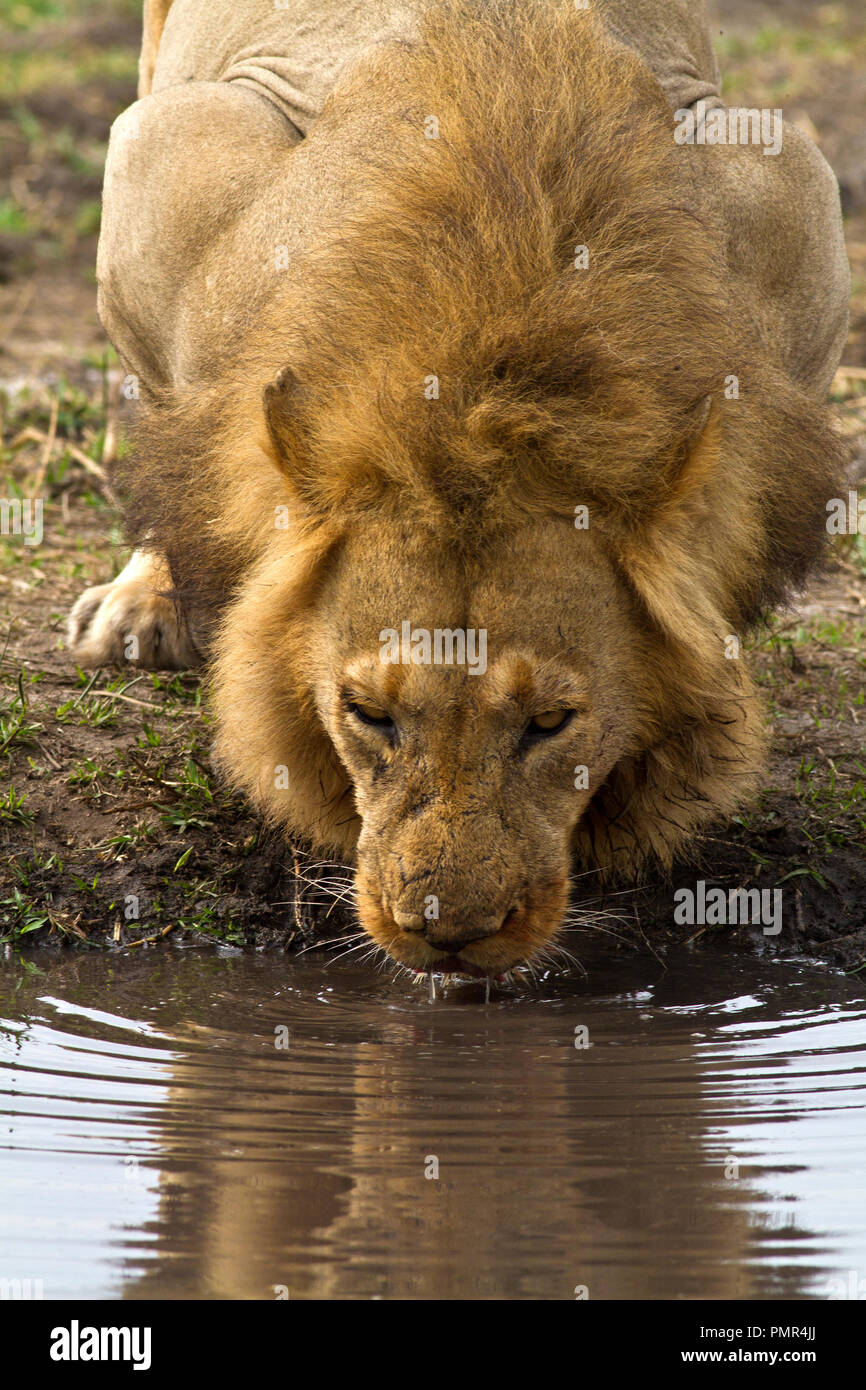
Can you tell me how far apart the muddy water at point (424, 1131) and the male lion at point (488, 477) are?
32 centimetres

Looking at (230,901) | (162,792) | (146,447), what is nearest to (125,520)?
(146,447)

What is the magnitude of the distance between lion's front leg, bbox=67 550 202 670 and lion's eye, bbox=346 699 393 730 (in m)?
1.74

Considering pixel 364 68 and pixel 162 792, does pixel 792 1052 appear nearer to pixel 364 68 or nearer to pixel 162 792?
pixel 162 792

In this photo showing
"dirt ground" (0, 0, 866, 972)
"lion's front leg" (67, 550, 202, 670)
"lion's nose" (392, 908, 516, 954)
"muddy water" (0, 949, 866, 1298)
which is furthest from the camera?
"lion's front leg" (67, 550, 202, 670)

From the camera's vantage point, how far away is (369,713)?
351 centimetres

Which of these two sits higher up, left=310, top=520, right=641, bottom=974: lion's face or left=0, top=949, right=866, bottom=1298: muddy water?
left=310, top=520, right=641, bottom=974: lion's face

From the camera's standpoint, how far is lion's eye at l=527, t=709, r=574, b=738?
3.43 m

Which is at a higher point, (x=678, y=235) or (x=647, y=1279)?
(x=678, y=235)

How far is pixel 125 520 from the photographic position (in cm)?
467

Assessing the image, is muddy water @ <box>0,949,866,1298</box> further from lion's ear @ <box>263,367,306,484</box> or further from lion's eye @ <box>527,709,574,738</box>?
lion's ear @ <box>263,367,306,484</box>

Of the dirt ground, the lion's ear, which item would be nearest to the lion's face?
the lion's ear

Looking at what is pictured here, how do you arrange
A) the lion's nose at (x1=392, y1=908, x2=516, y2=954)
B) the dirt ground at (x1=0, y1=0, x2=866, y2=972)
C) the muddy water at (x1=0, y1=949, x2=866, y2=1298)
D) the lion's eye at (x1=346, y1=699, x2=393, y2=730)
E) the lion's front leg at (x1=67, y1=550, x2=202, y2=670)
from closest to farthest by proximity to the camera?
the muddy water at (x1=0, y1=949, x2=866, y2=1298) → the lion's nose at (x1=392, y1=908, x2=516, y2=954) → the lion's eye at (x1=346, y1=699, x2=393, y2=730) → the dirt ground at (x1=0, y1=0, x2=866, y2=972) → the lion's front leg at (x1=67, y1=550, x2=202, y2=670)

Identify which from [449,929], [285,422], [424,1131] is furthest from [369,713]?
[424,1131]

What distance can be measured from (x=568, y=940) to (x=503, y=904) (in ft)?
3.46
